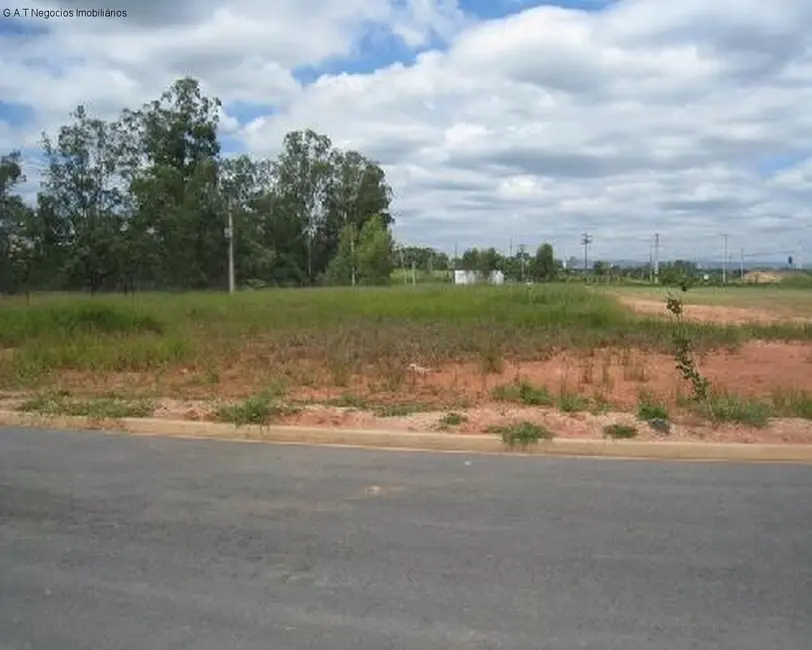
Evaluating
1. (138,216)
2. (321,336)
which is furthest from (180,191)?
(321,336)

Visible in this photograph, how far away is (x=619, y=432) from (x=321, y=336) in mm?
13723

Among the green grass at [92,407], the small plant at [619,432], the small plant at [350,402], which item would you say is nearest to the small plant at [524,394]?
the small plant at [619,432]

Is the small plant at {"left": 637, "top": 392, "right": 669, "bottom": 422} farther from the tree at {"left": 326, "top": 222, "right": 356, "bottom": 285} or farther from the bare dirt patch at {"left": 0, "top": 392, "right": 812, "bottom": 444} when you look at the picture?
the tree at {"left": 326, "top": 222, "right": 356, "bottom": 285}

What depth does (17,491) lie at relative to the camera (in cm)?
709

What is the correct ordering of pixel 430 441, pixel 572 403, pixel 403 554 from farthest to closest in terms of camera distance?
pixel 572 403 < pixel 430 441 < pixel 403 554

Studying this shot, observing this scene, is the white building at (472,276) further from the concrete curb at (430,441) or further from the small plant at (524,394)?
the concrete curb at (430,441)

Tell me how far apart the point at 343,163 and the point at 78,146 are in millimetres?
37694

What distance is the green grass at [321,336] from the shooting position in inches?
637

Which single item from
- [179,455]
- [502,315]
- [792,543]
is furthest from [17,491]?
[502,315]

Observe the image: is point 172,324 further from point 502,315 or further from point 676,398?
point 676,398

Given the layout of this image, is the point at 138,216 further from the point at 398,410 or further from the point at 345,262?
the point at 398,410

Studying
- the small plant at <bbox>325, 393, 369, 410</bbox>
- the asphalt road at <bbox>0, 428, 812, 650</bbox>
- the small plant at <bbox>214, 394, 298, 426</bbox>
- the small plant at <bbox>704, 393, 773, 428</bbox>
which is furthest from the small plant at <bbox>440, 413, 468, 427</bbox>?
the small plant at <bbox>704, 393, 773, 428</bbox>

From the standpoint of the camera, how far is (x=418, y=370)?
15.4 meters

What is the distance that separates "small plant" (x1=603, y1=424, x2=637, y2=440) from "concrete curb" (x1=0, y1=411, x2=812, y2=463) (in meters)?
0.26
